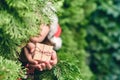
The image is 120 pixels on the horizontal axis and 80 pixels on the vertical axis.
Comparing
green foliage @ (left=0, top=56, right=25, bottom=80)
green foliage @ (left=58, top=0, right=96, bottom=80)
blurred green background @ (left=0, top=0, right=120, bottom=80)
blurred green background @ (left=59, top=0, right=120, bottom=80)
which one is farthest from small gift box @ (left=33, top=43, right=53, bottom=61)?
blurred green background @ (left=59, top=0, right=120, bottom=80)

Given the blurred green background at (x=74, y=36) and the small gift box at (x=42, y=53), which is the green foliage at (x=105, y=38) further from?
the small gift box at (x=42, y=53)

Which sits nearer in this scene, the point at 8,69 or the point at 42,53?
the point at 8,69

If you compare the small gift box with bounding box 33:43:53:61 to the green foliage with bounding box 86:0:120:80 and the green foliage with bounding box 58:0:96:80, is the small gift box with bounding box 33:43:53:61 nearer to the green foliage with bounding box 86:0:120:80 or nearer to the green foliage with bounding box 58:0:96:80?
the green foliage with bounding box 58:0:96:80

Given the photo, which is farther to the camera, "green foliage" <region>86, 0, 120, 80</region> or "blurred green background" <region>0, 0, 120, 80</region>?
"green foliage" <region>86, 0, 120, 80</region>

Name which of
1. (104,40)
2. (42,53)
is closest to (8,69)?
Result: (42,53)

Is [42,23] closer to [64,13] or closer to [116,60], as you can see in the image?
[64,13]

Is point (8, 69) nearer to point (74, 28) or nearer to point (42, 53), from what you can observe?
point (42, 53)

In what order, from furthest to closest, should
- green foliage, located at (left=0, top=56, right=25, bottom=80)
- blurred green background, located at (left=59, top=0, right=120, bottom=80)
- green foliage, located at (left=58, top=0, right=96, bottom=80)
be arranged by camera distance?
blurred green background, located at (left=59, top=0, right=120, bottom=80), green foliage, located at (left=58, top=0, right=96, bottom=80), green foliage, located at (left=0, top=56, right=25, bottom=80)

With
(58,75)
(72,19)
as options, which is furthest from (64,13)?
(58,75)
